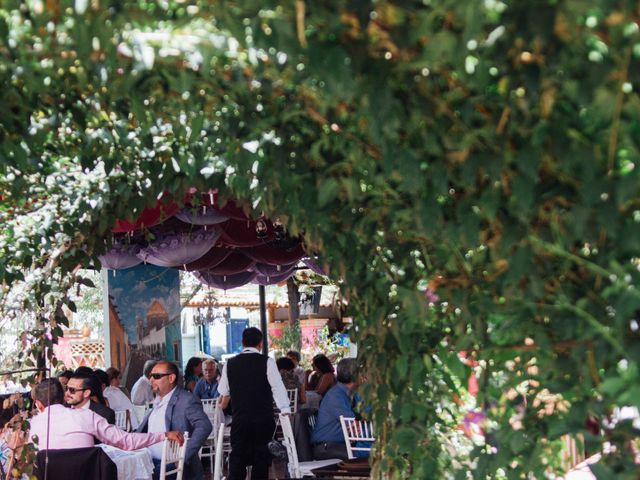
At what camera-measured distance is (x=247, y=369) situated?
21.2ft

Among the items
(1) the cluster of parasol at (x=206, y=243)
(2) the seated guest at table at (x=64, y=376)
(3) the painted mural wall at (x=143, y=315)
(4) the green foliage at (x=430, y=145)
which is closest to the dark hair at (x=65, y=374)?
(2) the seated guest at table at (x=64, y=376)

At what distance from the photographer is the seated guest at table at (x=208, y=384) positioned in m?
9.24

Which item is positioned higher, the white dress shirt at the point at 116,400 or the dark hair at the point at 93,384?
the dark hair at the point at 93,384

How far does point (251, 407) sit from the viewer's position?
21.1 feet

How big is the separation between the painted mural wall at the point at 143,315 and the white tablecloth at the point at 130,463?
498cm

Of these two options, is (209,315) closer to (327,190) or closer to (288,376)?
(288,376)

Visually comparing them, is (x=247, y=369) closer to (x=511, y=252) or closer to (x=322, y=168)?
(x=322, y=168)

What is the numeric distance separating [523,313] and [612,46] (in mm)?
595

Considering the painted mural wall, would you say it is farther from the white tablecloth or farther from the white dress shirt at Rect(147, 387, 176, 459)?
the white tablecloth

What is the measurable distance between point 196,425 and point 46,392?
43.2 inches

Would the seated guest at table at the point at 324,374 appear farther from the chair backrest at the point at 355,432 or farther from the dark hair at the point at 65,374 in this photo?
the dark hair at the point at 65,374

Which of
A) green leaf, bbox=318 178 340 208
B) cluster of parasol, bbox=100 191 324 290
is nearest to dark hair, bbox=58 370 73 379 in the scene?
cluster of parasol, bbox=100 191 324 290

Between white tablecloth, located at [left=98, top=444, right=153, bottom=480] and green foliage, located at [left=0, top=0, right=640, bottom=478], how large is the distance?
9.61 ft

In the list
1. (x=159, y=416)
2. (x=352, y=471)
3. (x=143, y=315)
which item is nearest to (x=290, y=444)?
(x=352, y=471)
